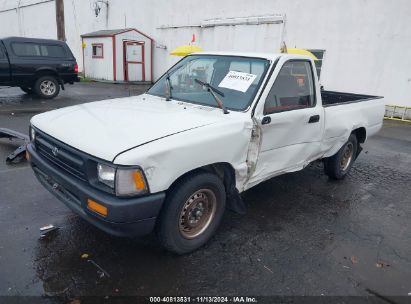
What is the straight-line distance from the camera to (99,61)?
64.0 feet

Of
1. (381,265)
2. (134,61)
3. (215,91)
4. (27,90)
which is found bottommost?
(381,265)

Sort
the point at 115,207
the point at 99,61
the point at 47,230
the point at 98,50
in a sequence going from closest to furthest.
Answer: the point at 115,207 < the point at 47,230 < the point at 98,50 < the point at 99,61

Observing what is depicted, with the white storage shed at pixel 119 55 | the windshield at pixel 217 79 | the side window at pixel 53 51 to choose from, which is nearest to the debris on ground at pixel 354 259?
the windshield at pixel 217 79

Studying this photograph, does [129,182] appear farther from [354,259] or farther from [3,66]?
[3,66]

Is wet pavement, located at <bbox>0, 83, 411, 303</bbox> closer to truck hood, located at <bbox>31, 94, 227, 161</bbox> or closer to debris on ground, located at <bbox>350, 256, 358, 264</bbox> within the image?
debris on ground, located at <bbox>350, 256, 358, 264</bbox>

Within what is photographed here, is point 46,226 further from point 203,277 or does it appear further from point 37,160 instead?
point 203,277

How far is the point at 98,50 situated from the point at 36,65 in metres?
8.68

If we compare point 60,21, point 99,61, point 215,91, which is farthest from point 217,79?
point 99,61

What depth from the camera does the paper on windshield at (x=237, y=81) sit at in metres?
3.52

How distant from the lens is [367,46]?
37.8ft

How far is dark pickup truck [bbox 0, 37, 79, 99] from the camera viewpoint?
1071 centimetres

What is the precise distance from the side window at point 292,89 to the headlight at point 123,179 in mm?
1572

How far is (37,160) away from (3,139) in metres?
4.34

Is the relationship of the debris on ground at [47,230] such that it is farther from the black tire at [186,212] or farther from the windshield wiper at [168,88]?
the windshield wiper at [168,88]
